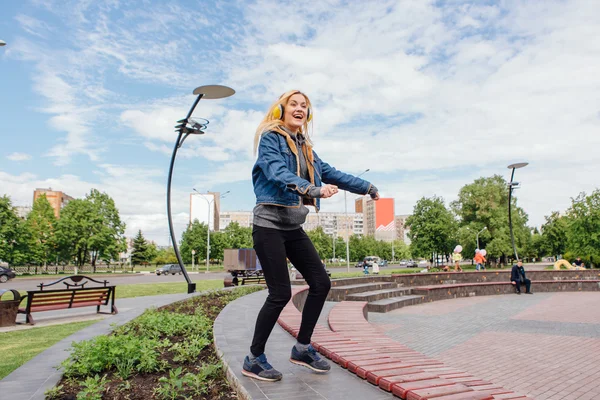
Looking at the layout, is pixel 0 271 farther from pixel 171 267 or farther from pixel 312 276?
pixel 312 276

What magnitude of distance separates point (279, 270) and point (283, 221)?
13.9 inches

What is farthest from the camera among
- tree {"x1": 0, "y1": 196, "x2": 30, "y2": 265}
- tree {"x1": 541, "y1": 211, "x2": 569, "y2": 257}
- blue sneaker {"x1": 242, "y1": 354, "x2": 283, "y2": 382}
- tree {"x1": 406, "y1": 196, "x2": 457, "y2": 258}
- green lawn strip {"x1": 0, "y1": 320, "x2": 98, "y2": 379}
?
tree {"x1": 541, "y1": 211, "x2": 569, "y2": 257}

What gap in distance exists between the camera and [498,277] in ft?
64.7

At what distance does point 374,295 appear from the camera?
1106 cm

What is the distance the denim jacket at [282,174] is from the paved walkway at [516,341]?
2.84 m

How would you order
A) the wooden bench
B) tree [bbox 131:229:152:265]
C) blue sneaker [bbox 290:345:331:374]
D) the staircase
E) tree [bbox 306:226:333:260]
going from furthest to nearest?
tree [bbox 131:229:152:265], tree [bbox 306:226:333:260], the staircase, the wooden bench, blue sneaker [bbox 290:345:331:374]

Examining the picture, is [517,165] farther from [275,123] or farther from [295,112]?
[275,123]

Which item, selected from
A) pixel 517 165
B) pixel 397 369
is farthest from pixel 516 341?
pixel 517 165

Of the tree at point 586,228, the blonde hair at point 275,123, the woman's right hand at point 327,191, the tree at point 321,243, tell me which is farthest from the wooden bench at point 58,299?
the tree at point 321,243

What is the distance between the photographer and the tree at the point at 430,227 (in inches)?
1939

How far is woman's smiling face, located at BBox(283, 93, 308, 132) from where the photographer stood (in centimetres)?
330

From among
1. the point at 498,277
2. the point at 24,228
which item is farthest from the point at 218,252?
the point at 498,277

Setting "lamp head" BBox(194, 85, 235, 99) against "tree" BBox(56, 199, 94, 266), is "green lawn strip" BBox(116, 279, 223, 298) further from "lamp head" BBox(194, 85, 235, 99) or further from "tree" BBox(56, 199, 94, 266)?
"tree" BBox(56, 199, 94, 266)

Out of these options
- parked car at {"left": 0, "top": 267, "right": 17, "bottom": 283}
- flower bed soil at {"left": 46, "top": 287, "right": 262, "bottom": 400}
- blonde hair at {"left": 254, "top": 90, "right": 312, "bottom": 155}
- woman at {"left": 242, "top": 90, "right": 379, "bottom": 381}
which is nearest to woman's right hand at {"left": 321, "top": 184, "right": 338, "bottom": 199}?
woman at {"left": 242, "top": 90, "right": 379, "bottom": 381}
